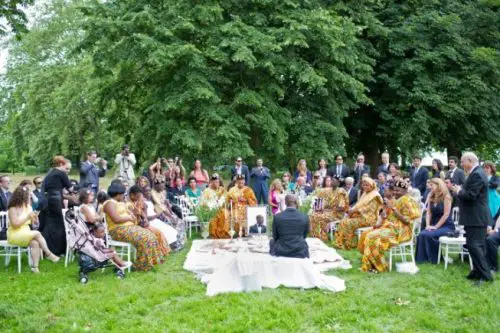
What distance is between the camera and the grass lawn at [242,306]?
18.5ft

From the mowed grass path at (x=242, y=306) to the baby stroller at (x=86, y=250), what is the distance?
176 mm

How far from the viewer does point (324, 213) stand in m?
11.5

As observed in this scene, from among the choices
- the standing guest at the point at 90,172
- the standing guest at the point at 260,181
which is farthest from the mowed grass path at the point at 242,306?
the standing guest at the point at 260,181

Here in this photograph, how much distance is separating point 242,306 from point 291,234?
1.43 metres

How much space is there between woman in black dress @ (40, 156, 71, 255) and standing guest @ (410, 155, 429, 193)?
8.52 metres

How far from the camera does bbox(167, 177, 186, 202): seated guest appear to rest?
1318cm

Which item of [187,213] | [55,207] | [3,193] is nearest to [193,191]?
[187,213]

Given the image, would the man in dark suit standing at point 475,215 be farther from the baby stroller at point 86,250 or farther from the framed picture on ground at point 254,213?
the baby stroller at point 86,250

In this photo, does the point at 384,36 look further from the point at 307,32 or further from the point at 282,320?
the point at 282,320

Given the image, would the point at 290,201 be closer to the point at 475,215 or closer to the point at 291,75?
the point at 475,215

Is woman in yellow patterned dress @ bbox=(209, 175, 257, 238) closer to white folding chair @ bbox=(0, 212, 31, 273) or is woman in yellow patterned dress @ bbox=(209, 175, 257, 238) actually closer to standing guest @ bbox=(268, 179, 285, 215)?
standing guest @ bbox=(268, 179, 285, 215)

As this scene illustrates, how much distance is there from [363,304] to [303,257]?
1.20 metres

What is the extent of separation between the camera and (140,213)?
9.33m

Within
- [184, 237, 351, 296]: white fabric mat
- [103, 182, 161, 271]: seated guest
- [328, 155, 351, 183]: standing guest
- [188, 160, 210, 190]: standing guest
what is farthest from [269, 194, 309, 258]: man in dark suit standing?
[328, 155, 351, 183]: standing guest
